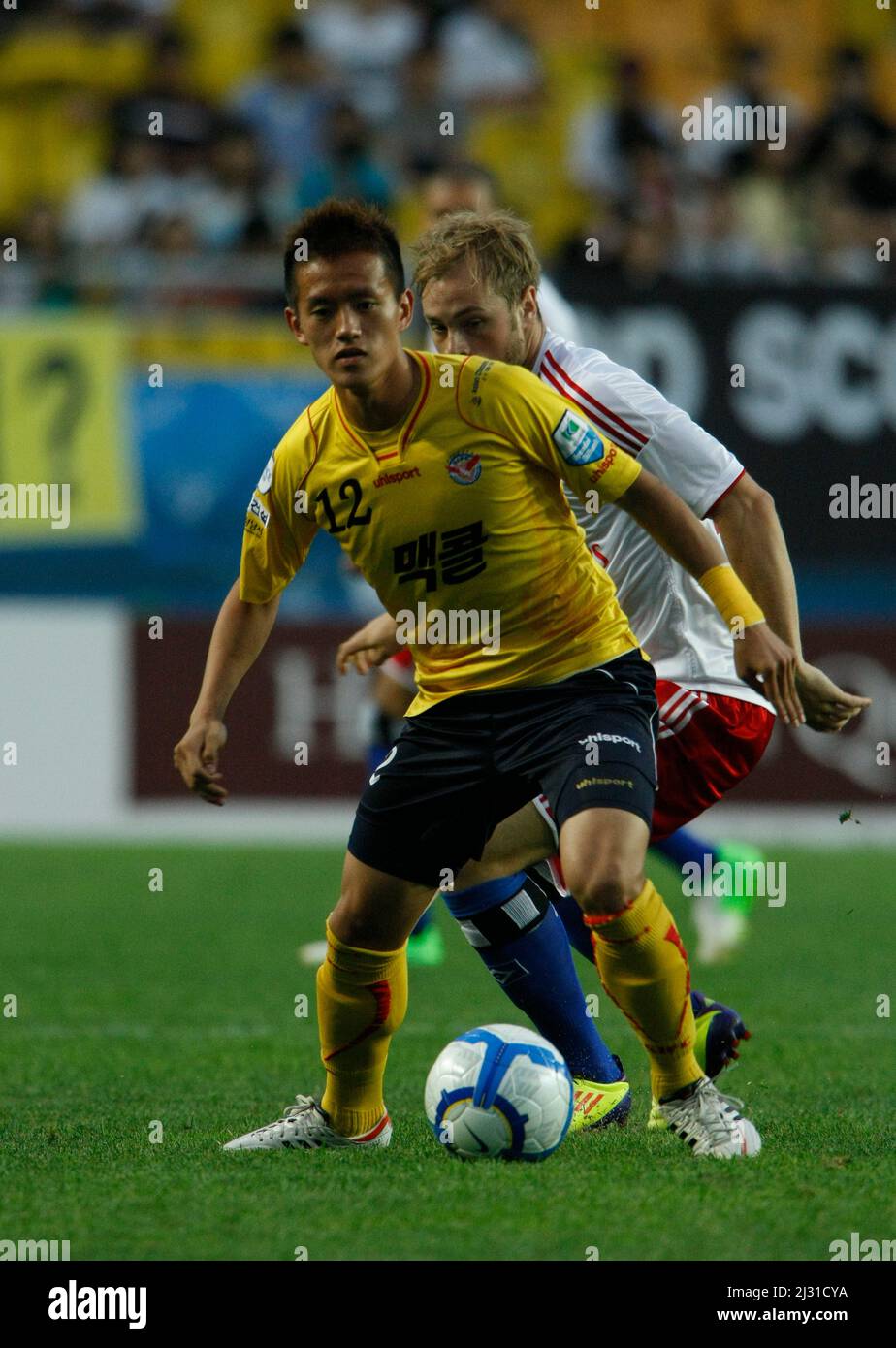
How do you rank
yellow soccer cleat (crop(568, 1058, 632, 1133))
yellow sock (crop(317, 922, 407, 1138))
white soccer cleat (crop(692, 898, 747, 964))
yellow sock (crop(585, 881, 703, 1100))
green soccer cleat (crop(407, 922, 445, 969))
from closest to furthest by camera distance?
yellow sock (crop(585, 881, 703, 1100)), yellow sock (crop(317, 922, 407, 1138)), yellow soccer cleat (crop(568, 1058, 632, 1133)), green soccer cleat (crop(407, 922, 445, 969)), white soccer cleat (crop(692, 898, 747, 964))

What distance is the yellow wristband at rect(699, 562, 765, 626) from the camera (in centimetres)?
397

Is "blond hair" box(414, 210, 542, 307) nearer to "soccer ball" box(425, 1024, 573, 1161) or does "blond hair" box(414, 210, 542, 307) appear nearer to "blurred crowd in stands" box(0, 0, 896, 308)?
"soccer ball" box(425, 1024, 573, 1161)

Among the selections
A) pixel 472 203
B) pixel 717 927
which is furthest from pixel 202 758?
pixel 717 927

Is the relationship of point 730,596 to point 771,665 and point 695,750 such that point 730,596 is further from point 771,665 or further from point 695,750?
point 695,750

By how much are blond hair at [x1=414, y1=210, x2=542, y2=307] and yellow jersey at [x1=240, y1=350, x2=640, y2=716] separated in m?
0.42

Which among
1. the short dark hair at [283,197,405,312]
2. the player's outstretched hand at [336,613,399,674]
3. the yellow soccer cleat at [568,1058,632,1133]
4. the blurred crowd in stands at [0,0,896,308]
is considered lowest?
the yellow soccer cleat at [568,1058,632,1133]

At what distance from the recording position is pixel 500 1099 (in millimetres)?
4125

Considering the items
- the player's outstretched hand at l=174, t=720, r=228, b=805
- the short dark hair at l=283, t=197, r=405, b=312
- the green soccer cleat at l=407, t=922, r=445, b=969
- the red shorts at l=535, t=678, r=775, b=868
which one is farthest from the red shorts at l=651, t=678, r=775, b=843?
the green soccer cleat at l=407, t=922, r=445, b=969

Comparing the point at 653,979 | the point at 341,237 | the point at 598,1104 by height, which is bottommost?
the point at 598,1104

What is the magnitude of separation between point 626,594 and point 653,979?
118 cm

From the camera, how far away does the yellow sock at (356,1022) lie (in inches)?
170

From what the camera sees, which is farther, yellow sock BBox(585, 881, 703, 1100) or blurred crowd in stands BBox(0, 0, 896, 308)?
blurred crowd in stands BBox(0, 0, 896, 308)
